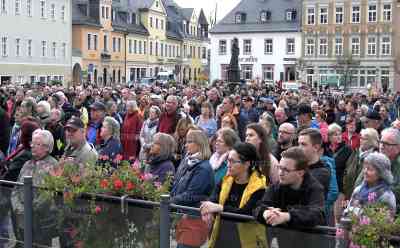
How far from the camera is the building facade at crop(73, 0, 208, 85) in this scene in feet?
231

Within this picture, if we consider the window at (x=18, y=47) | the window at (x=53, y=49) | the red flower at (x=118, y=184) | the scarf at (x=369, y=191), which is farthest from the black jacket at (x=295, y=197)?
the window at (x=53, y=49)

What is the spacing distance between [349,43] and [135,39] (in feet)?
86.5

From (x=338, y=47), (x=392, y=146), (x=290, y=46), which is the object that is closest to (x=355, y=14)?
(x=338, y=47)

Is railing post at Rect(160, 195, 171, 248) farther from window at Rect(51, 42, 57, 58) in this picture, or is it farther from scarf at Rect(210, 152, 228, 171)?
window at Rect(51, 42, 57, 58)

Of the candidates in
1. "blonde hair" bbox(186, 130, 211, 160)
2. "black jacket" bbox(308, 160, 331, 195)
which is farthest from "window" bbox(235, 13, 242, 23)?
"black jacket" bbox(308, 160, 331, 195)

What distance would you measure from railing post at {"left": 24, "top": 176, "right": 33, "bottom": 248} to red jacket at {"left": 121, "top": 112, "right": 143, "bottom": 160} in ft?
20.0

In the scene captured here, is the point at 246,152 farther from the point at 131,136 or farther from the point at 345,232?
the point at 131,136

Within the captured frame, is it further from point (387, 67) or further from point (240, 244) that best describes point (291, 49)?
point (240, 244)

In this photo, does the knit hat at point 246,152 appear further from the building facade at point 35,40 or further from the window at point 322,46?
the window at point 322,46

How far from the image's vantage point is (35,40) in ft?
194

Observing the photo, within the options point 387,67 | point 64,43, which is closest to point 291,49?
point 387,67

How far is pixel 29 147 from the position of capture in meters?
7.68

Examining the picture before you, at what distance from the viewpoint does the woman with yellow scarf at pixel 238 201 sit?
5.03 m

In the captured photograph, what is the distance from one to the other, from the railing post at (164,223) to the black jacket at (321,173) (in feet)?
6.36
